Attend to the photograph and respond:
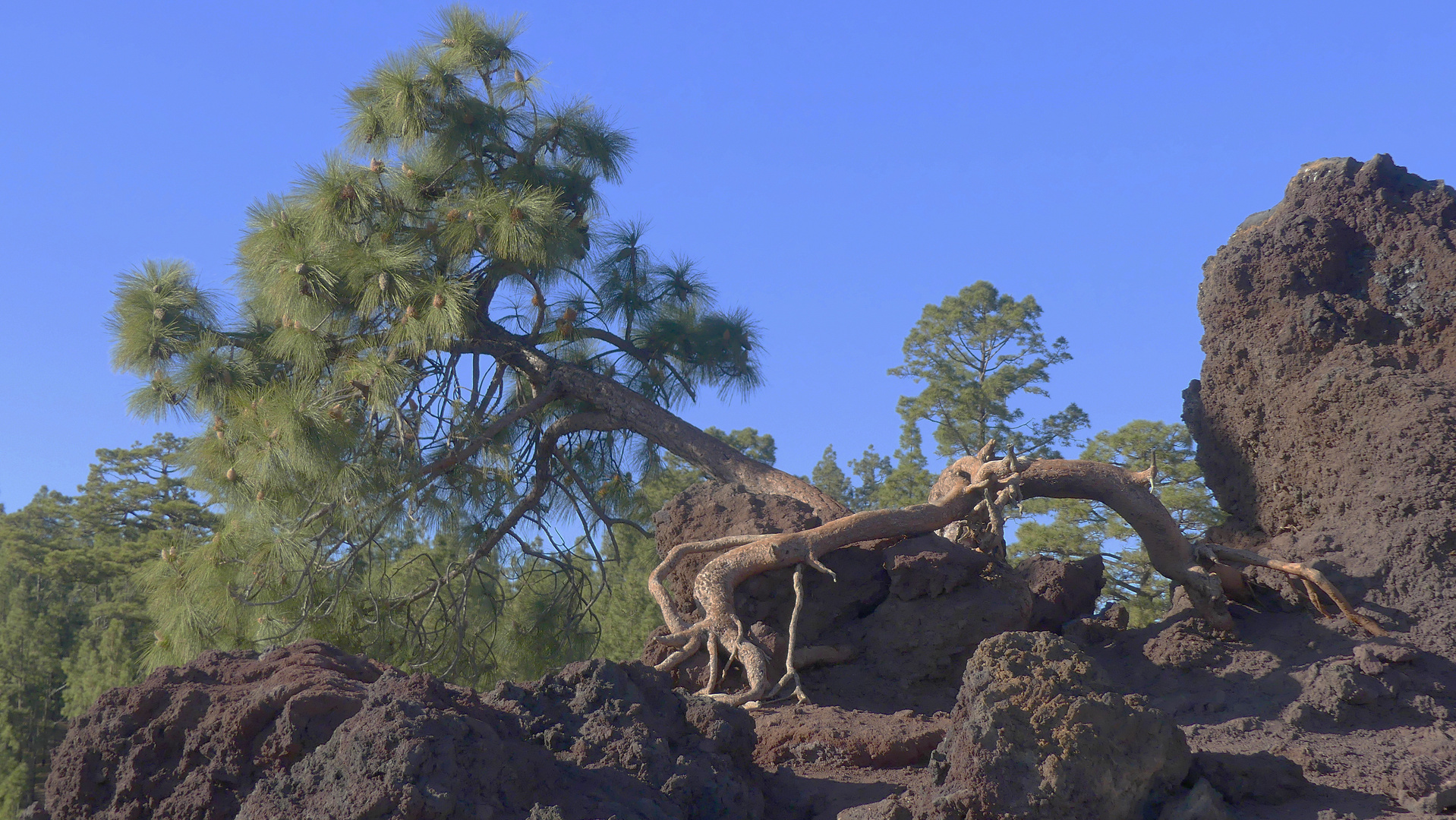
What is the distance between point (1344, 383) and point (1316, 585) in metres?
1.11

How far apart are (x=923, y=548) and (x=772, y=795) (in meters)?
2.00

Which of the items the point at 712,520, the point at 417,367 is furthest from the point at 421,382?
the point at 712,520

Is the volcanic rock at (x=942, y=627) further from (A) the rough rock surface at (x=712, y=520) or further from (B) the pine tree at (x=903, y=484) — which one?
(B) the pine tree at (x=903, y=484)

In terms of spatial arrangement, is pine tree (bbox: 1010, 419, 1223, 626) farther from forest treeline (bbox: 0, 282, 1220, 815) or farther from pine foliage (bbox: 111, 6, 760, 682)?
pine foliage (bbox: 111, 6, 760, 682)

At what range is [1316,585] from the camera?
15.9 feet

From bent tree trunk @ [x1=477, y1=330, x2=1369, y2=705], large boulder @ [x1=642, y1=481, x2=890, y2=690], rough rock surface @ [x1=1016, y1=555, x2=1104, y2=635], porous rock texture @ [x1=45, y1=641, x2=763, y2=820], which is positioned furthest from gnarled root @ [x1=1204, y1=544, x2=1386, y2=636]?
porous rock texture @ [x1=45, y1=641, x2=763, y2=820]

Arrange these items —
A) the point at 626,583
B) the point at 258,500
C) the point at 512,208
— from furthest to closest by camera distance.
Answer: the point at 626,583 → the point at 512,208 → the point at 258,500

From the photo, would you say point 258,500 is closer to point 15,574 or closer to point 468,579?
point 468,579

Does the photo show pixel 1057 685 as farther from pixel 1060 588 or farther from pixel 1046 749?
pixel 1060 588

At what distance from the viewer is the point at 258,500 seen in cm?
658

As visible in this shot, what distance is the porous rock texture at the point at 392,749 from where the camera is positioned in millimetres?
2689

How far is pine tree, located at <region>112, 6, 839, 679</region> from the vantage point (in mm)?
6809

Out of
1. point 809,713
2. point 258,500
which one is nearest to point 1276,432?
point 809,713

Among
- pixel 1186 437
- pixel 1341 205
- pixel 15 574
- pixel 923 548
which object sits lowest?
pixel 923 548
